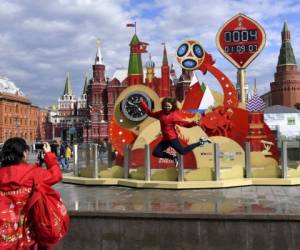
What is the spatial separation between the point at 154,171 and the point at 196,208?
173 inches

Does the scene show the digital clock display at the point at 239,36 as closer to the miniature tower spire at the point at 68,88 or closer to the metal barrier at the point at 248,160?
the metal barrier at the point at 248,160

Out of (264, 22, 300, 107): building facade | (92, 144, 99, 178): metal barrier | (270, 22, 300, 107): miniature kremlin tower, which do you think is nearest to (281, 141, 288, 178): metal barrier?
(92, 144, 99, 178): metal barrier

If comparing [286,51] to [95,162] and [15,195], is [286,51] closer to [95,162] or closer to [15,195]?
[95,162]

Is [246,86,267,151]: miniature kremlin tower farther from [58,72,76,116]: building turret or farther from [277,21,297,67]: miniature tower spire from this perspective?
[58,72,76,116]: building turret

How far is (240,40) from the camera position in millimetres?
14766

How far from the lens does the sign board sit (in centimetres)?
1453

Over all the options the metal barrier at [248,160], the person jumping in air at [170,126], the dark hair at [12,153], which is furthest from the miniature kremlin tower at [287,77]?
the dark hair at [12,153]

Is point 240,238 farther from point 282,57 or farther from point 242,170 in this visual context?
point 282,57

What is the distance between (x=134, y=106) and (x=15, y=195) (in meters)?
11.1

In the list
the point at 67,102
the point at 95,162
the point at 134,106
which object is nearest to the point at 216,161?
the point at 95,162

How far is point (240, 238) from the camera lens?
656cm

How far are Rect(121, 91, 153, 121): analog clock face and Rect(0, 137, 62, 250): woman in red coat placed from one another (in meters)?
10.8

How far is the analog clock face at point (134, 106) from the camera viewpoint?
1484 centimetres

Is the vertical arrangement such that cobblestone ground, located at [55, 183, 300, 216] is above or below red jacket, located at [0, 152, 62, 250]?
below
